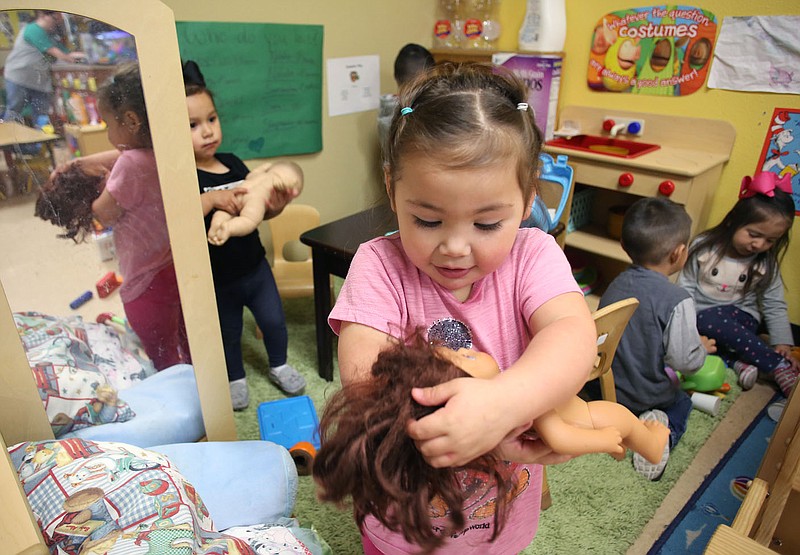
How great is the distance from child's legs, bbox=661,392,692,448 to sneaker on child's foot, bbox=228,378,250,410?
130cm

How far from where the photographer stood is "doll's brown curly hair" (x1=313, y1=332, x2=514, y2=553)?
49 cm

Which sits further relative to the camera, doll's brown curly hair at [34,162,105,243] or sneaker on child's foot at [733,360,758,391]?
sneaker on child's foot at [733,360,758,391]

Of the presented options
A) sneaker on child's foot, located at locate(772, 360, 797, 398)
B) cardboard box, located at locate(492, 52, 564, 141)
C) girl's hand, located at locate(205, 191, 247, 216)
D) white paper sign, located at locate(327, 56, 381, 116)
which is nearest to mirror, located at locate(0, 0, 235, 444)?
girl's hand, located at locate(205, 191, 247, 216)

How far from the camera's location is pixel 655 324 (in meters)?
1.48

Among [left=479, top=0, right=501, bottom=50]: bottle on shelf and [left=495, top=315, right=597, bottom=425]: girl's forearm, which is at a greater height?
[left=479, top=0, right=501, bottom=50]: bottle on shelf

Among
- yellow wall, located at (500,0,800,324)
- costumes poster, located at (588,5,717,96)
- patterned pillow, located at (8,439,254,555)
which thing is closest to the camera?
patterned pillow, located at (8,439,254,555)

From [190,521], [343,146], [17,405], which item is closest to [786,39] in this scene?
[343,146]

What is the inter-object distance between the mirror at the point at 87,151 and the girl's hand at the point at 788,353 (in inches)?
75.6

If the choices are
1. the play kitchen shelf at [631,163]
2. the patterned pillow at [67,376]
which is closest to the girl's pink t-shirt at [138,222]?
the patterned pillow at [67,376]

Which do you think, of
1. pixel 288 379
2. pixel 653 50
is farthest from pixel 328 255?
pixel 653 50

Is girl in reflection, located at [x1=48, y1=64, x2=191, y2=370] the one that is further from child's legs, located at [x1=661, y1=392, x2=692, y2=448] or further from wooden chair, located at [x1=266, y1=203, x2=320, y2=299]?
child's legs, located at [x1=661, y1=392, x2=692, y2=448]

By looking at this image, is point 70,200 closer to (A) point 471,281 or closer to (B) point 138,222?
(B) point 138,222

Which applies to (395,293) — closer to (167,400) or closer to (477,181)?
(477,181)

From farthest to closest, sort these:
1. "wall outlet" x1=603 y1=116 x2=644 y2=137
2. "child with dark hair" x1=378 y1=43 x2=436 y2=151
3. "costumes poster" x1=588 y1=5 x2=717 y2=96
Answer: "child with dark hair" x1=378 y1=43 x2=436 y2=151 < "wall outlet" x1=603 y1=116 x2=644 y2=137 < "costumes poster" x1=588 y1=5 x2=717 y2=96
